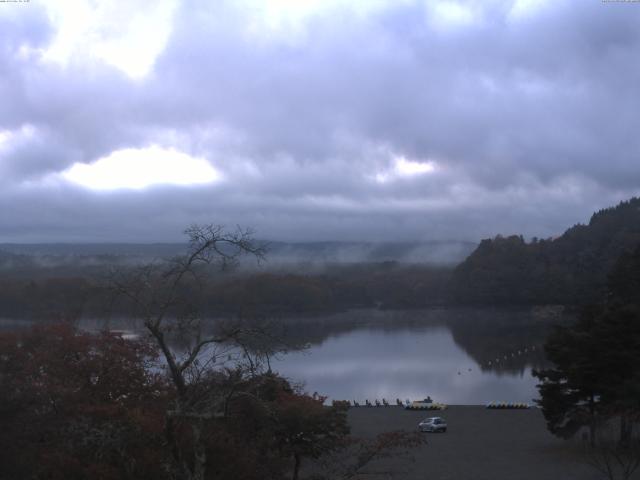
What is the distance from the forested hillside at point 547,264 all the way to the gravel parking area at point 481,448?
36226mm

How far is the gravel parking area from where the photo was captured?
1211 cm

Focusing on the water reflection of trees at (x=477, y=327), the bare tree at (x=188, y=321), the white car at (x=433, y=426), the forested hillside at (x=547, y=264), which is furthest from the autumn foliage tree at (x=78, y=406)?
the forested hillside at (x=547, y=264)

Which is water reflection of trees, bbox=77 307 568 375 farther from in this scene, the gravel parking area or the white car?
the white car

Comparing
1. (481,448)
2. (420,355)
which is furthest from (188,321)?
(420,355)

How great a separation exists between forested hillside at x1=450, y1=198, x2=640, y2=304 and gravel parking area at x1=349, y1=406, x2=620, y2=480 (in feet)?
119

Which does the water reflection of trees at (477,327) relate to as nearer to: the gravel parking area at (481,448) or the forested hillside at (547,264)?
the forested hillside at (547,264)

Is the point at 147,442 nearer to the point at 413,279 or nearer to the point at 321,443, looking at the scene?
the point at 321,443

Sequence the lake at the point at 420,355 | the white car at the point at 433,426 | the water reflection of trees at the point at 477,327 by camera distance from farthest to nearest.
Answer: the water reflection of trees at the point at 477,327 → the lake at the point at 420,355 → the white car at the point at 433,426

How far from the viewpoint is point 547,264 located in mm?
64938

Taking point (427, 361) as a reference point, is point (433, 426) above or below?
above

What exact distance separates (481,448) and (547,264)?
53045 millimetres

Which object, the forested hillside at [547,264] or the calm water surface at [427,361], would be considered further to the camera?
the forested hillside at [547,264]

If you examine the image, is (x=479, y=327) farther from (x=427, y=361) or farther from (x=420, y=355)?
(x=427, y=361)

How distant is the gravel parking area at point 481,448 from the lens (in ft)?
39.7
